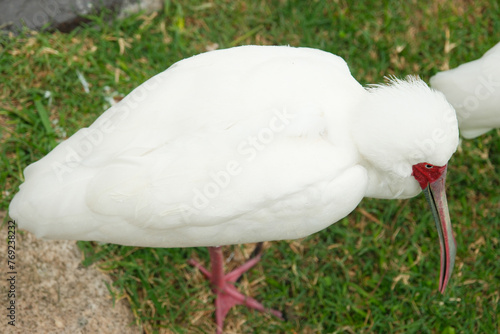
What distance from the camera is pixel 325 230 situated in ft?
11.2

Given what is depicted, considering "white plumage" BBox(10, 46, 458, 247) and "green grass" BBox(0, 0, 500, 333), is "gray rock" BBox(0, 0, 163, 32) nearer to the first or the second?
"green grass" BBox(0, 0, 500, 333)

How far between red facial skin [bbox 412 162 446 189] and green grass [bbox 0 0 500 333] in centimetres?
90

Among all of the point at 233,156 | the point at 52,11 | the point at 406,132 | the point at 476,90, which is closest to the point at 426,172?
the point at 406,132

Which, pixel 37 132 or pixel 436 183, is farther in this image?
pixel 37 132

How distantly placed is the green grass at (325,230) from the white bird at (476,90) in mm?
683

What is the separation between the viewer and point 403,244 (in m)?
3.45

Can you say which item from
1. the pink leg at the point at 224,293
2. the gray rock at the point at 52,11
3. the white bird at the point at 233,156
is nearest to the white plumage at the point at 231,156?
the white bird at the point at 233,156

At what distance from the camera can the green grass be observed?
10.3 feet

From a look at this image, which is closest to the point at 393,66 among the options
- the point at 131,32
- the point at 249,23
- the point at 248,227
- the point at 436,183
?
the point at 249,23

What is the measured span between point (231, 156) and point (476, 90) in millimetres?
1637

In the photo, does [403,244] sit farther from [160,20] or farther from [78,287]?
[160,20]

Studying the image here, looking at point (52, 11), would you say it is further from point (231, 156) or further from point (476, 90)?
point (476, 90)

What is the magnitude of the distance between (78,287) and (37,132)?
42.5 inches

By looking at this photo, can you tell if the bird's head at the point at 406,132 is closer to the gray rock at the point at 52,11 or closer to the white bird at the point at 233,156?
the white bird at the point at 233,156
